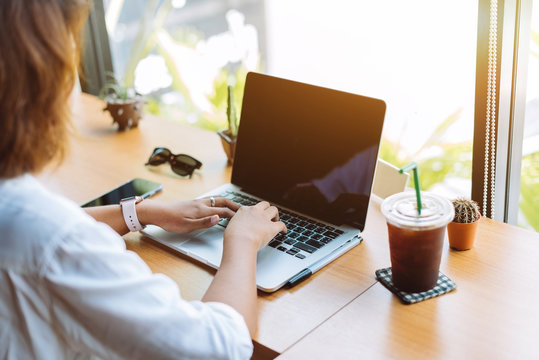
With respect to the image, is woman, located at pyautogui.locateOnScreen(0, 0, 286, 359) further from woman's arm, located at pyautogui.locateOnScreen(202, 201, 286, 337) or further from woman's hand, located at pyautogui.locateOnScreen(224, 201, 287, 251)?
woman's hand, located at pyautogui.locateOnScreen(224, 201, 287, 251)

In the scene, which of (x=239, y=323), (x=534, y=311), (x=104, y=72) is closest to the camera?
(x=239, y=323)

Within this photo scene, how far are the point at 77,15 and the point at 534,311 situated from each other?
0.79 m

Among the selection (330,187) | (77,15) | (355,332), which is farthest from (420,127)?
(77,15)

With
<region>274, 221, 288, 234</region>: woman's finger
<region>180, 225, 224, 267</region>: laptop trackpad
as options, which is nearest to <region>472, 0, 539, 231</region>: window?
<region>274, 221, 288, 234</region>: woman's finger

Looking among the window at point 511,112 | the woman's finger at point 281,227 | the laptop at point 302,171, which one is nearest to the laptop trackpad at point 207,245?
the laptop at point 302,171

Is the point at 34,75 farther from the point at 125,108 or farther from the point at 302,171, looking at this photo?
the point at 125,108

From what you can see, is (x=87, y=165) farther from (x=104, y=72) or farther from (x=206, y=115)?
(x=206, y=115)

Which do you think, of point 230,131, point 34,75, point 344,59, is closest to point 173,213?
point 230,131

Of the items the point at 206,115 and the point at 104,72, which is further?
the point at 206,115

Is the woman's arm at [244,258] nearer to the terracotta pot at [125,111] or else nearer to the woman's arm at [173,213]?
the woman's arm at [173,213]

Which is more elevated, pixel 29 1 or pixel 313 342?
pixel 29 1

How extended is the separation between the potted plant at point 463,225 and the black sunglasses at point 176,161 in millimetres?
675

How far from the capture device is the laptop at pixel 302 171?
1097 millimetres

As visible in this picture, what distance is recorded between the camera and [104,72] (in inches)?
92.0
